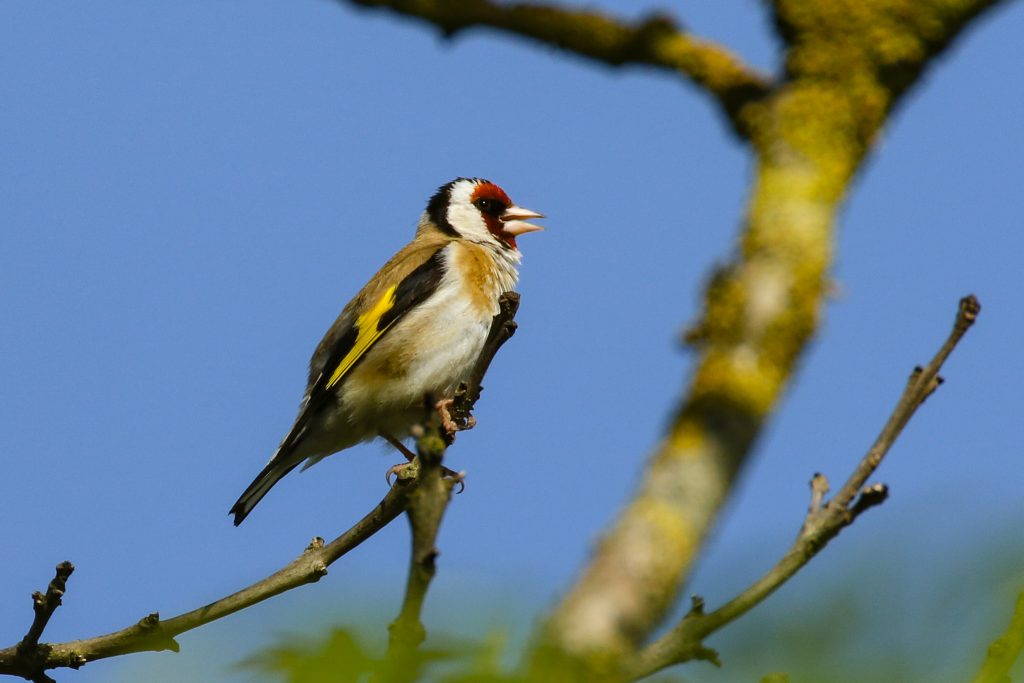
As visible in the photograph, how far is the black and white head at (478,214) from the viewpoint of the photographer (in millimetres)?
7289

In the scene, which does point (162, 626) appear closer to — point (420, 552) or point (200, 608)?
point (200, 608)

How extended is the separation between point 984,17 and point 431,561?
164cm

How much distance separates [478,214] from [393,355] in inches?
68.2

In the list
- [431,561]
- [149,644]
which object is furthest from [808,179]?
[149,644]

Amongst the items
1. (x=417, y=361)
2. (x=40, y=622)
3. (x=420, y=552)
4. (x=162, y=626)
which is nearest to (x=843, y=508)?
(x=420, y=552)

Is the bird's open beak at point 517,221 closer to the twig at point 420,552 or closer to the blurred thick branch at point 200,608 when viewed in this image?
the blurred thick branch at point 200,608

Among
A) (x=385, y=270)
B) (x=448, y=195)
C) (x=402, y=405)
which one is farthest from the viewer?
(x=448, y=195)

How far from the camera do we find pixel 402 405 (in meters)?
6.07

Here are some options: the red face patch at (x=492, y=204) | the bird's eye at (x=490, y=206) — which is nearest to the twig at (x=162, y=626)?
the red face patch at (x=492, y=204)

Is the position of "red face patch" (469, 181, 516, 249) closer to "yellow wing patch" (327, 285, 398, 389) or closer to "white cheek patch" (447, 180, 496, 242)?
"white cheek patch" (447, 180, 496, 242)

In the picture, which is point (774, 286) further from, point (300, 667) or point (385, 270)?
point (385, 270)

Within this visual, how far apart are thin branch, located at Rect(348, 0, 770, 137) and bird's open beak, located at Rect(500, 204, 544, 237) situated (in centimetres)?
426

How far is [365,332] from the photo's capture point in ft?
20.5

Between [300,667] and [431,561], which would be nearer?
[300,667]
